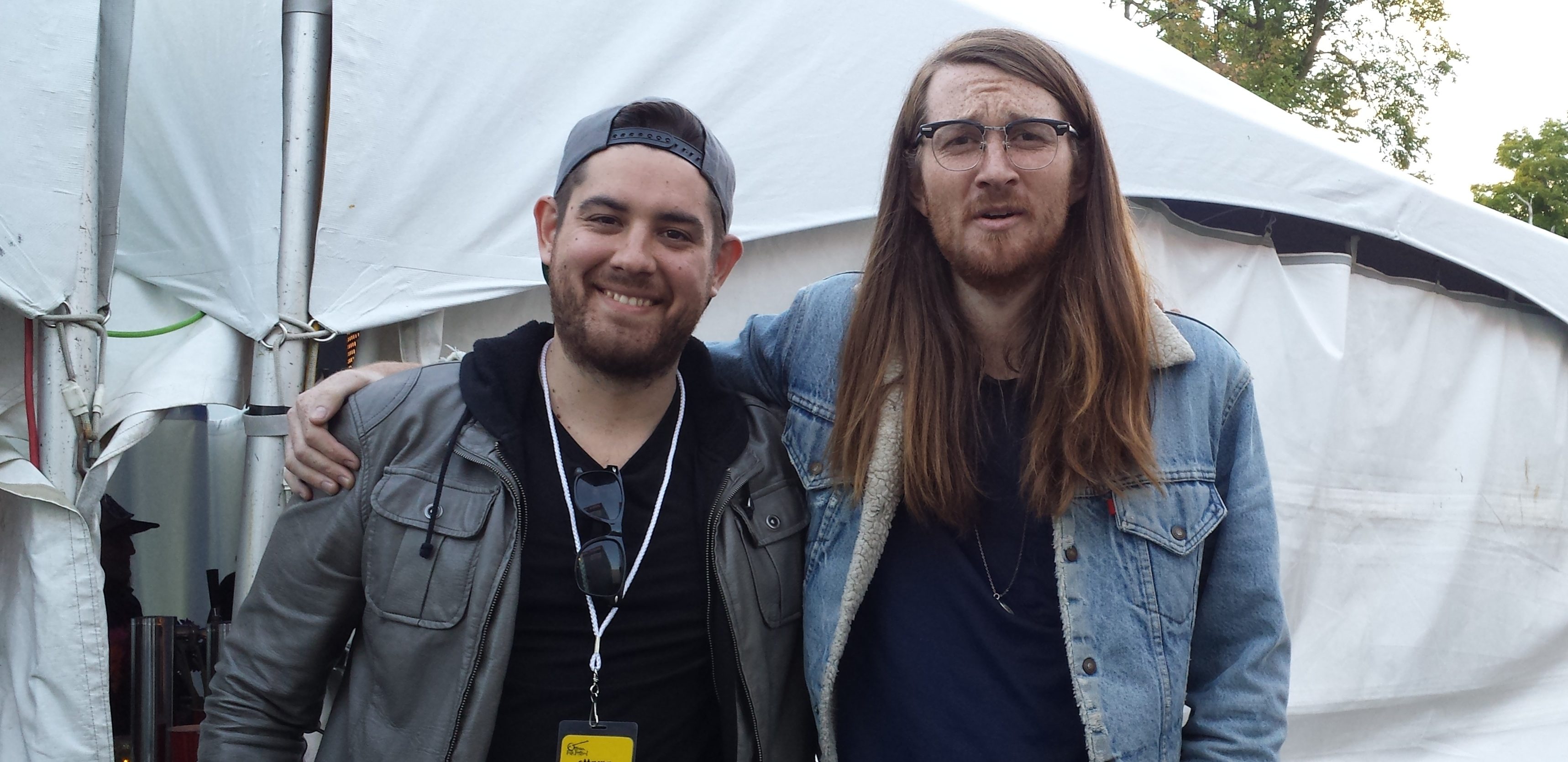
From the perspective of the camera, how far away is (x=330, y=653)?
1.64 m

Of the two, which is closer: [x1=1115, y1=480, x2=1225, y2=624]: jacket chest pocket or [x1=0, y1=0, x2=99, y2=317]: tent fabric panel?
[x1=1115, y1=480, x2=1225, y2=624]: jacket chest pocket

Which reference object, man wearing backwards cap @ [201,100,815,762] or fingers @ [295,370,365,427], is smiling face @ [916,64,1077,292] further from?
fingers @ [295,370,365,427]

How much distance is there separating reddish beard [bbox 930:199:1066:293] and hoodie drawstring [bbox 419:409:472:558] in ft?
2.65

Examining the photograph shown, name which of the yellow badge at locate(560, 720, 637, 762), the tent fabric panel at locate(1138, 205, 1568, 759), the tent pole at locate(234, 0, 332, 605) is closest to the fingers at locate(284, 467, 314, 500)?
the yellow badge at locate(560, 720, 637, 762)

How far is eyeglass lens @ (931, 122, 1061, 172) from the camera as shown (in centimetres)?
167

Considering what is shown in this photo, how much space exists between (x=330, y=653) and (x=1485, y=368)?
4.33 m

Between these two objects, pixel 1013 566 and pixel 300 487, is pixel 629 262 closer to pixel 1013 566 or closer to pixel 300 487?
pixel 300 487

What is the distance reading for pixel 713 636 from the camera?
1654 millimetres

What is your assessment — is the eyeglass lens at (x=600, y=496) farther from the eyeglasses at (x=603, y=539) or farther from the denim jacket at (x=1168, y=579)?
the denim jacket at (x=1168, y=579)

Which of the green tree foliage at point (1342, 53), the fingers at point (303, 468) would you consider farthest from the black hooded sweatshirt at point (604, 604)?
the green tree foliage at point (1342, 53)

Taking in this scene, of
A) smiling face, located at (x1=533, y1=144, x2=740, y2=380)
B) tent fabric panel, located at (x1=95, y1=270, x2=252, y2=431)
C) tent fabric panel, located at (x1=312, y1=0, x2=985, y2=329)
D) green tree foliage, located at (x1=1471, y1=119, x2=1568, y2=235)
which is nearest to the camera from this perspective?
smiling face, located at (x1=533, y1=144, x2=740, y2=380)

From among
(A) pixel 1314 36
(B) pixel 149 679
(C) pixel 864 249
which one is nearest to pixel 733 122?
(C) pixel 864 249

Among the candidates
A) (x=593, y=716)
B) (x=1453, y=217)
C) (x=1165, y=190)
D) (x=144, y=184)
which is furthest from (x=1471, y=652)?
(x=144, y=184)

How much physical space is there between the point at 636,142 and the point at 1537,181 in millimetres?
29159
